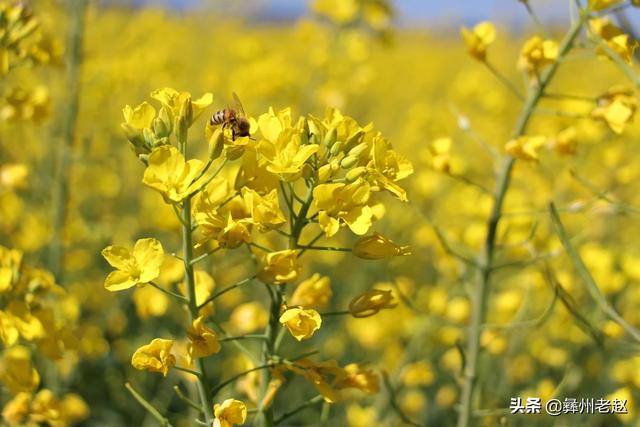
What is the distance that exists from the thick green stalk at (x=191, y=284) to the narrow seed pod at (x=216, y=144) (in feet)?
0.30

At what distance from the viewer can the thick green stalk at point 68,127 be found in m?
2.58

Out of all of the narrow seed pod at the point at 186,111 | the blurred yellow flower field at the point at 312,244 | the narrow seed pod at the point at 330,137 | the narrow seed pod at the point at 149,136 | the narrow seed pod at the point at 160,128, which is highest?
the narrow seed pod at the point at 186,111

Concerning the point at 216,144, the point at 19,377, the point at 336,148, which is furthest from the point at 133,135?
the point at 19,377

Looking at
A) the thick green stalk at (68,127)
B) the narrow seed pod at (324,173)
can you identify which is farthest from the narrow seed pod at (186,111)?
the thick green stalk at (68,127)

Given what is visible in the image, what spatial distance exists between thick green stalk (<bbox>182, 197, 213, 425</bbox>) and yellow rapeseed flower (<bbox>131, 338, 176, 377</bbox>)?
50 millimetres

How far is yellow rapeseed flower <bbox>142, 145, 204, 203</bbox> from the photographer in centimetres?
104

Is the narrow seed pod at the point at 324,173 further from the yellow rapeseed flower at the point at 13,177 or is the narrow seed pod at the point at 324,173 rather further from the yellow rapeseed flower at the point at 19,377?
the yellow rapeseed flower at the point at 13,177

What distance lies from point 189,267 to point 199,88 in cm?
684

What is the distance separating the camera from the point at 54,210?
8.55 feet

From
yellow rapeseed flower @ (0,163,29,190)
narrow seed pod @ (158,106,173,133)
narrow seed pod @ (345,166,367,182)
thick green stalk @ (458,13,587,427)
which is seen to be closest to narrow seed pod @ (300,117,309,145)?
narrow seed pod @ (345,166,367,182)

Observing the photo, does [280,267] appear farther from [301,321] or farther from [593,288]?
[593,288]

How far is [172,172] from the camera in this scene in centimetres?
105

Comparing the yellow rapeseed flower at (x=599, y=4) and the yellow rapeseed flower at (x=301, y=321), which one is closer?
the yellow rapeseed flower at (x=301, y=321)

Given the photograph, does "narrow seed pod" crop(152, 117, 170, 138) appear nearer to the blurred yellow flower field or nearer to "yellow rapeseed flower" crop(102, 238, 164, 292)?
the blurred yellow flower field
